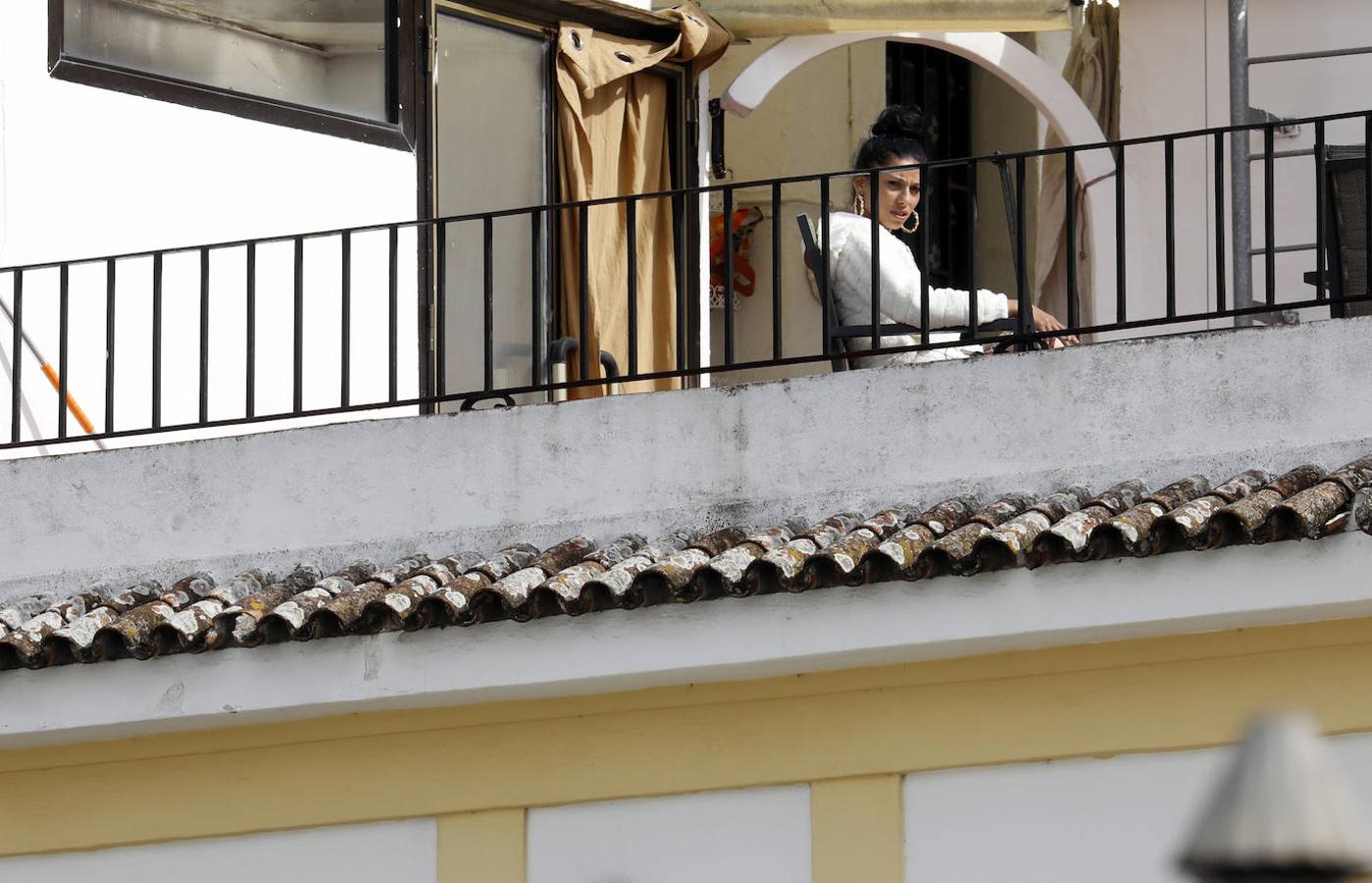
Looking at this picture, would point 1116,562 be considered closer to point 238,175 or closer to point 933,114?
point 238,175

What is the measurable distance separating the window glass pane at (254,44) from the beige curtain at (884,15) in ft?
4.79

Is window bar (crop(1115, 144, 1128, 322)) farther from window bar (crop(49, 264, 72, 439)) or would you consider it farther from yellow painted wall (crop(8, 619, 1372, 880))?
window bar (crop(49, 264, 72, 439))

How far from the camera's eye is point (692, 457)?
6953 millimetres

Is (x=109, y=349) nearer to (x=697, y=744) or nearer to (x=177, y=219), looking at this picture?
(x=177, y=219)

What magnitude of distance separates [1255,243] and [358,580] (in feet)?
15.1

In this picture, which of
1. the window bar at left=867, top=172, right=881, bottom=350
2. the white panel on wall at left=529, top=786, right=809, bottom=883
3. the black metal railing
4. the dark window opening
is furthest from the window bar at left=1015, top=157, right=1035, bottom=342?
the dark window opening

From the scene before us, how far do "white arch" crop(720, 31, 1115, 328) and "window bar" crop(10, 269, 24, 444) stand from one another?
3601 millimetres

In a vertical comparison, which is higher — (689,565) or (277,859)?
(689,565)

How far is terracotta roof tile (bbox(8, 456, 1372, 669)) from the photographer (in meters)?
5.68

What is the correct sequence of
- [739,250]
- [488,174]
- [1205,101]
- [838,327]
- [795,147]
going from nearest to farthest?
[838,327] < [488,174] < [1205,101] < [739,250] < [795,147]

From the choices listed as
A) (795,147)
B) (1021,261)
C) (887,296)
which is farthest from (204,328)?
(795,147)

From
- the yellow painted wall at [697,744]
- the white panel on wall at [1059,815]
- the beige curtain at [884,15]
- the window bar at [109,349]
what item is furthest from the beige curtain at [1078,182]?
the white panel on wall at [1059,815]

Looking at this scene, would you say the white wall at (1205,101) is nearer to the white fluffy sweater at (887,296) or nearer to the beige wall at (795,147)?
the beige wall at (795,147)

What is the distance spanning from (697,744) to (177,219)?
136 inches
